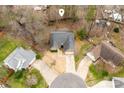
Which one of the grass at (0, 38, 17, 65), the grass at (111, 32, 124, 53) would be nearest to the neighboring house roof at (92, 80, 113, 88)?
the grass at (111, 32, 124, 53)

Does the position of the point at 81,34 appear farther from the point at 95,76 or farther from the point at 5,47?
the point at 5,47

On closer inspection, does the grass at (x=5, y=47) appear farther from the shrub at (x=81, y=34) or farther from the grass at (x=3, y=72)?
the shrub at (x=81, y=34)

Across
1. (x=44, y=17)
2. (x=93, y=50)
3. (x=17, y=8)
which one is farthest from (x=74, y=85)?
(x=17, y=8)

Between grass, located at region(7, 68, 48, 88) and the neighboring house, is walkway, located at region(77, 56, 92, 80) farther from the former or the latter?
grass, located at region(7, 68, 48, 88)

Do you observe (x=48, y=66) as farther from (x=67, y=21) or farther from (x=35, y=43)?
(x=67, y=21)

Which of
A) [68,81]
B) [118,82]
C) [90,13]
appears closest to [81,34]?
[90,13]
